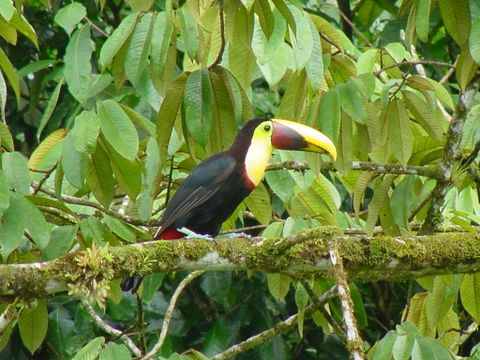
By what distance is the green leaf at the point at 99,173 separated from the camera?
3.57 m

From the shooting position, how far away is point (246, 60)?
147 inches

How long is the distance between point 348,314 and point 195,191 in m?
1.86

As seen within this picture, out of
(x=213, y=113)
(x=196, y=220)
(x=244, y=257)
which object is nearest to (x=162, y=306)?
(x=196, y=220)

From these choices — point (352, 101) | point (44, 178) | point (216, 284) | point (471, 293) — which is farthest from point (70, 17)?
point (471, 293)

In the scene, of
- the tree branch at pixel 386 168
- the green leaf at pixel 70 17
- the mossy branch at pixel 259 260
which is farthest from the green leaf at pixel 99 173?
the tree branch at pixel 386 168

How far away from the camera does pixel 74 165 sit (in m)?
3.35

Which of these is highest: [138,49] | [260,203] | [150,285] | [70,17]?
[138,49]

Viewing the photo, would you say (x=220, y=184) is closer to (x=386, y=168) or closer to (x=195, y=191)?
(x=195, y=191)

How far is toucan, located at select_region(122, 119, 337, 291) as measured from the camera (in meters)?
4.32

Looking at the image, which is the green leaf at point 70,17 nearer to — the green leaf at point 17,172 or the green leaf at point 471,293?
the green leaf at point 17,172

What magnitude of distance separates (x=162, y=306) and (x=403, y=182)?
1956 mm

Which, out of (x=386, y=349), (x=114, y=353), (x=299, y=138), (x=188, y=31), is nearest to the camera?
(x=114, y=353)

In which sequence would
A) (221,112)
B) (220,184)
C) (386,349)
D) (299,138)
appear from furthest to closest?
1. (220,184)
2. (299,138)
3. (221,112)
4. (386,349)

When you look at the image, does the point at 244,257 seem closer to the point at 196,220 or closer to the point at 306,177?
the point at 306,177
